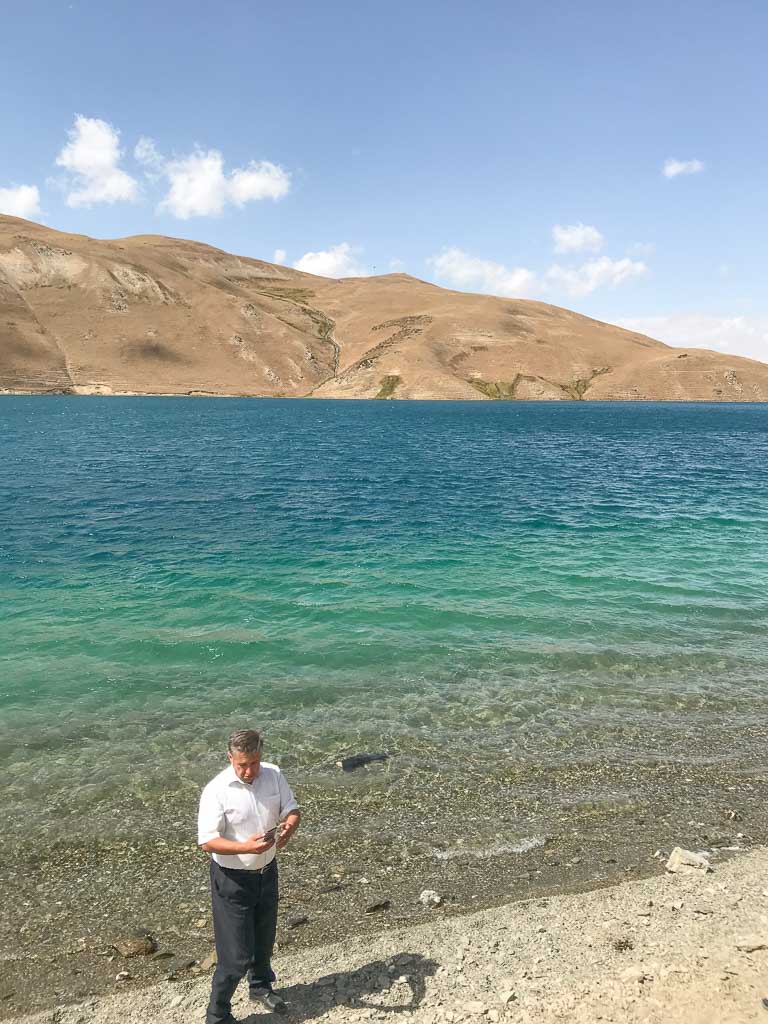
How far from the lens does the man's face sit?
19.3ft

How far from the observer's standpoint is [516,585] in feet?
75.2

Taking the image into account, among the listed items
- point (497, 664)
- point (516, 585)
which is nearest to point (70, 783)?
point (497, 664)

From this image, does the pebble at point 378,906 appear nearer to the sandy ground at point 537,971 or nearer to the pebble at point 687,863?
the sandy ground at point 537,971

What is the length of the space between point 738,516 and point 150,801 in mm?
35012

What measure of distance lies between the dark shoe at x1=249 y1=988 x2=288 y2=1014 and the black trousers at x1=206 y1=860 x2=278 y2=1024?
1.00ft

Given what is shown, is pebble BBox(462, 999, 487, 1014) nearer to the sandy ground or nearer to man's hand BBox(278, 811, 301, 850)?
the sandy ground

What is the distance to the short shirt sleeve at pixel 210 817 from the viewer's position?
590 cm

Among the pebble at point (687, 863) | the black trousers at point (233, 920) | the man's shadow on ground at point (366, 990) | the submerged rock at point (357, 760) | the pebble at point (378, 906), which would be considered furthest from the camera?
the submerged rock at point (357, 760)

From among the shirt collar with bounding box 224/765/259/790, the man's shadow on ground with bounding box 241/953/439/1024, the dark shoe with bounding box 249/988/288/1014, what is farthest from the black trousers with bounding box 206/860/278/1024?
the shirt collar with bounding box 224/765/259/790

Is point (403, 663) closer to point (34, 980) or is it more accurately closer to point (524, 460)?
point (34, 980)

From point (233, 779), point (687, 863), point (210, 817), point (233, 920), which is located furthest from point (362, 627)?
point (210, 817)

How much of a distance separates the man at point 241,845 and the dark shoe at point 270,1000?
31 centimetres

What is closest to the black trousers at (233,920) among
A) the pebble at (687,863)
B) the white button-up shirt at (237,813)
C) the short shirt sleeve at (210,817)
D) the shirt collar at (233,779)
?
the white button-up shirt at (237,813)

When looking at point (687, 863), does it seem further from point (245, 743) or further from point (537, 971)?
point (245, 743)
